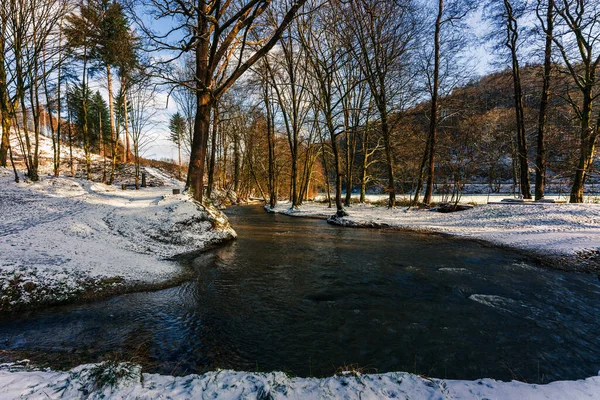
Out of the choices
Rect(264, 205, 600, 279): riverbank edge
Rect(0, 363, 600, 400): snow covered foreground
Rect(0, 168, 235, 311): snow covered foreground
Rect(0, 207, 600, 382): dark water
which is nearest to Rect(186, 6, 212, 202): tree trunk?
Rect(0, 168, 235, 311): snow covered foreground

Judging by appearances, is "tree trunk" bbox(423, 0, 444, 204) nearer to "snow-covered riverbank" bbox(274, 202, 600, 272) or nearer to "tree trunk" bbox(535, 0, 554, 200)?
"snow-covered riverbank" bbox(274, 202, 600, 272)

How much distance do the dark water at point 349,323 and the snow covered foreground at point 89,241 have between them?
2.11 feet

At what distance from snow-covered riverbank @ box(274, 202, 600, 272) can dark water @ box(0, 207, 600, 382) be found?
1330mm

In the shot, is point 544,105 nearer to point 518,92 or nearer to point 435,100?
point 518,92

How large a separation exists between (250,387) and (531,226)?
39.6ft

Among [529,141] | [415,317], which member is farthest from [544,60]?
[415,317]

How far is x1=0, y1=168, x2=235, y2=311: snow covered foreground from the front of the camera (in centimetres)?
478

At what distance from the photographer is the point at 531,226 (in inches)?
380

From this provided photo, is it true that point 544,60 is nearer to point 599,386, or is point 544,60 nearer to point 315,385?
point 599,386

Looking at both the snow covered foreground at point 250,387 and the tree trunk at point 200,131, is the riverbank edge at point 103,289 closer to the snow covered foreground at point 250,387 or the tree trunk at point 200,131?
the snow covered foreground at point 250,387

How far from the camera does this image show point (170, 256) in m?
7.71

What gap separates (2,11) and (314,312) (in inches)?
768

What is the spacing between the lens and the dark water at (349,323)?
10.1 ft

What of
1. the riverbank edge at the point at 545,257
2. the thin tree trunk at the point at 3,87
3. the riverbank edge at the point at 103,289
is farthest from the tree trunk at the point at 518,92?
the thin tree trunk at the point at 3,87
